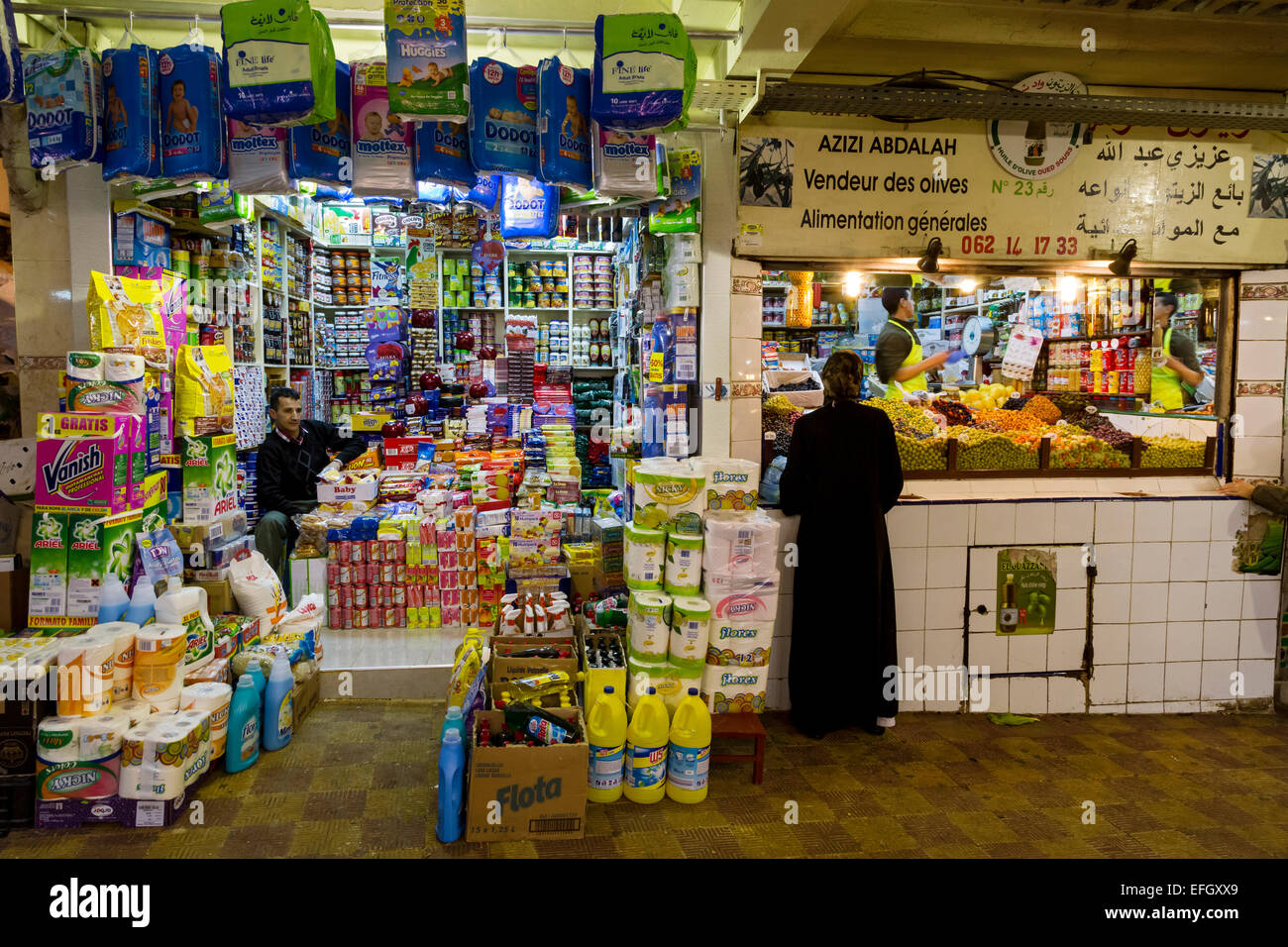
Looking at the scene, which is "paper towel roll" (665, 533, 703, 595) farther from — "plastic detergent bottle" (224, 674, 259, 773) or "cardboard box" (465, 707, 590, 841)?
"plastic detergent bottle" (224, 674, 259, 773)

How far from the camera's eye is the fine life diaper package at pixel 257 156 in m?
3.55

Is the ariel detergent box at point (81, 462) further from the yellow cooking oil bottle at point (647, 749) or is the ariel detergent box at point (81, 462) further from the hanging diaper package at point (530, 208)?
the yellow cooking oil bottle at point (647, 749)

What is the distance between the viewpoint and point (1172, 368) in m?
5.36

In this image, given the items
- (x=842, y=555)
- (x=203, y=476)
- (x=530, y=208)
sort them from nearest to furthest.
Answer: (x=842, y=555) → (x=203, y=476) → (x=530, y=208)

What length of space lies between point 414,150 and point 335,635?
285 cm

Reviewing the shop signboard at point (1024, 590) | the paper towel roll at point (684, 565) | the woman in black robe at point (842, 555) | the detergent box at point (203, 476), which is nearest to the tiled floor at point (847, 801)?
the woman in black robe at point (842, 555)

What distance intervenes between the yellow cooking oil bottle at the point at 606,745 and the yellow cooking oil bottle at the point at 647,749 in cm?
4

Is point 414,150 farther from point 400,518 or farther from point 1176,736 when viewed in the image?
point 1176,736

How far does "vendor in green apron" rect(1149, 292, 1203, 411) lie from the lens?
17.2 ft

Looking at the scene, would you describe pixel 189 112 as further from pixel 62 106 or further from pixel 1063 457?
pixel 1063 457

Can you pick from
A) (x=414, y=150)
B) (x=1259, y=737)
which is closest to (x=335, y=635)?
(x=414, y=150)

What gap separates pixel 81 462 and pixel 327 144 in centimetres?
176

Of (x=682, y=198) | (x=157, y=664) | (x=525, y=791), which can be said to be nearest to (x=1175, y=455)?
(x=682, y=198)
